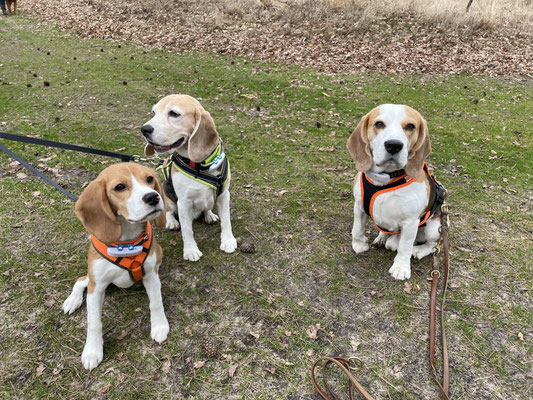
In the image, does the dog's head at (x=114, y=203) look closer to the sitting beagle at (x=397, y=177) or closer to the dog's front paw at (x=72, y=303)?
the dog's front paw at (x=72, y=303)

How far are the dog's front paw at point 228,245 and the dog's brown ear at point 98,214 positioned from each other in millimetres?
1719

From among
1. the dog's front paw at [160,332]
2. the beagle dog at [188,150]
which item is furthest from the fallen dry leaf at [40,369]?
the beagle dog at [188,150]

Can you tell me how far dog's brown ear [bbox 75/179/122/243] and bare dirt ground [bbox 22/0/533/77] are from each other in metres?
10.7

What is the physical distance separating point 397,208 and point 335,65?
9807 mm

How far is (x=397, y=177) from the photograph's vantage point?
334cm

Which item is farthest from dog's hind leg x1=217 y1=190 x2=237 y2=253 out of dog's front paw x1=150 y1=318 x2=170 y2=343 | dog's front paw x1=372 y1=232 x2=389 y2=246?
dog's front paw x1=372 y1=232 x2=389 y2=246

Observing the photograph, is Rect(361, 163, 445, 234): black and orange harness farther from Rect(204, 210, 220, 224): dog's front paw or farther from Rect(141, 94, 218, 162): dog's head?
Rect(204, 210, 220, 224): dog's front paw

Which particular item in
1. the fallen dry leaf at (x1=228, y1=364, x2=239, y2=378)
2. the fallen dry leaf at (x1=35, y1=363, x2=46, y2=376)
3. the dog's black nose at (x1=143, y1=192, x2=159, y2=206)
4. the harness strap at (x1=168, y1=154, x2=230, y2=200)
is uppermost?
the dog's black nose at (x1=143, y1=192, x2=159, y2=206)

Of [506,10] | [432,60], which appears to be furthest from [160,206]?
[506,10]

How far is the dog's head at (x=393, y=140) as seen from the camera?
3.10 meters

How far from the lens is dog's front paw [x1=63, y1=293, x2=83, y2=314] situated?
325 centimetres

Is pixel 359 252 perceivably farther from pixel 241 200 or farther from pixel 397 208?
pixel 241 200

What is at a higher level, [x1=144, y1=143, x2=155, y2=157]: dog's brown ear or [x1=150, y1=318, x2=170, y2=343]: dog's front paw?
[x1=144, y1=143, x2=155, y2=157]: dog's brown ear

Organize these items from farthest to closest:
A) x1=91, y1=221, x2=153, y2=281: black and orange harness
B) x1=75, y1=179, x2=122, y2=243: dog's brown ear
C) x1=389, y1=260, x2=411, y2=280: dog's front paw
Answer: x1=389, y1=260, x2=411, y2=280: dog's front paw
x1=91, y1=221, x2=153, y2=281: black and orange harness
x1=75, y1=179, x2=122, y2=243: dog's brown ear
